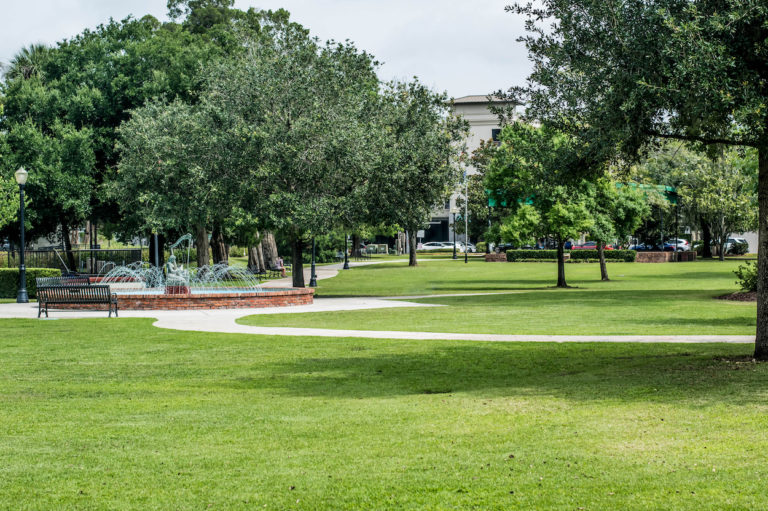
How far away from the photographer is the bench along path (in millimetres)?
15820

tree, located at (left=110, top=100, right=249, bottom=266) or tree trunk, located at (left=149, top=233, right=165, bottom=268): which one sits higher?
tree, located at (left=110, top=100, right=249, bottom=266)

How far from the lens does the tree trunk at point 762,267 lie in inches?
446

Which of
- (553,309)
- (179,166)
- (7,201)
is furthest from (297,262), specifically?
(7,201)

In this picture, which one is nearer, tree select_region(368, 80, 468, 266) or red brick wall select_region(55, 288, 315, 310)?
red brick wall select_region(55, 288, 315, 310)

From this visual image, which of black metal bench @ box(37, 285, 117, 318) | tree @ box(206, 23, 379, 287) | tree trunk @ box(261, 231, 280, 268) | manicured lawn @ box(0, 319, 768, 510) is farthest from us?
tree trunk @ box(261, 231, 280, 268)

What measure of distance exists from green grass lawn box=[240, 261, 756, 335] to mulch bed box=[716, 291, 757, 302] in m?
0.60

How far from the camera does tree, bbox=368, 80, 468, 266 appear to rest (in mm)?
30469

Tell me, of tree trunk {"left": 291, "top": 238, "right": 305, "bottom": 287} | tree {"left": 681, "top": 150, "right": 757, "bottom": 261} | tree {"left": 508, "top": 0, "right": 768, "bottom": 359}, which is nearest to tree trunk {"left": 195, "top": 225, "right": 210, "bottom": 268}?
tree trunk {"left": 291, "top": 238, "right": 305, "bottom": 287}

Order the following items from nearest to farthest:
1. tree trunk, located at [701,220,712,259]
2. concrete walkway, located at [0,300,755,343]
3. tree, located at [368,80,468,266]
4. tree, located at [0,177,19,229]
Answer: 1. concrete walkway, located at [0,300,755,343]
2. tree, located at [368,80,468,266]
3. tree, located at [0,177,19,229]
4. tree trunk, located at [701,220,712,259]

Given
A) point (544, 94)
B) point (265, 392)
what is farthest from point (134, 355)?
point (544, 94)

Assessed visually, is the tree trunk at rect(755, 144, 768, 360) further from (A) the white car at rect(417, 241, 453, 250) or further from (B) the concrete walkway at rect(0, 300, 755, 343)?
(A) the white car at rect(417, 241, 453, 250)

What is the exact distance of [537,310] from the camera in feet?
78.6

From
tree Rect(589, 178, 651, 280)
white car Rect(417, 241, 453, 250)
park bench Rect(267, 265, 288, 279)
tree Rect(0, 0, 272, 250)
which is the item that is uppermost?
tree Rect(0, 0, 272, 250)

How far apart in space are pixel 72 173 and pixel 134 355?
25320mm
